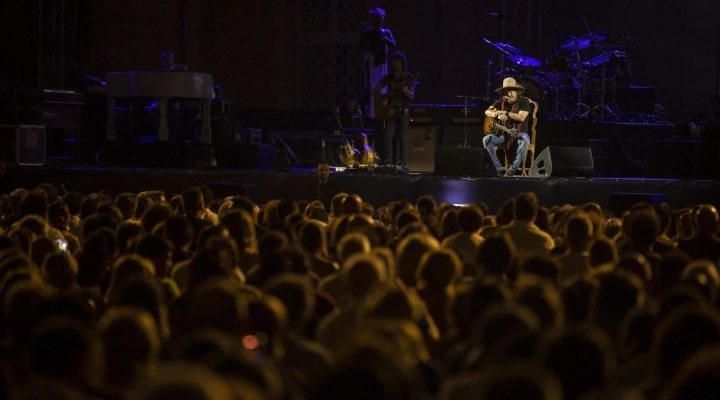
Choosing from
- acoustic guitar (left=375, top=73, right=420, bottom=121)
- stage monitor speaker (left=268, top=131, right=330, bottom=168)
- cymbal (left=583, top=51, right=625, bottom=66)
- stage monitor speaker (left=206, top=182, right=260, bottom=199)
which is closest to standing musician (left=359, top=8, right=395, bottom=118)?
acoustic guitar (left=375, top=73, right=420, bottom=121)

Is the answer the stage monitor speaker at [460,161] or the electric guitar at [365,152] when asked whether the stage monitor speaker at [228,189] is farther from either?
the electric guitar at [365,152]

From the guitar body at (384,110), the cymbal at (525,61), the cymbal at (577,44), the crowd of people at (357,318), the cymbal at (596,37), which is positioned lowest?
the crowd of people at (357,318)

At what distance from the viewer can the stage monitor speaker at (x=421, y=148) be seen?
58.8ft

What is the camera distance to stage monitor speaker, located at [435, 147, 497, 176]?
1523cm

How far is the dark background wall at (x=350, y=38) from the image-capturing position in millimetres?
20484

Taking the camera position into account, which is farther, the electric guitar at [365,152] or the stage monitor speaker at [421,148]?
the stage monitor speaker at [421,148]

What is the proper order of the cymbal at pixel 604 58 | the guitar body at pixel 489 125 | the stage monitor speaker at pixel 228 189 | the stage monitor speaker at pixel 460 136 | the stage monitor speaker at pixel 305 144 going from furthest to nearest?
the cymbal at pixel 604 58
the stage monitor speaker at pixel 305 144
the stage monitor speaker at pixel 460 136
the guitar body at pixel 489 125
the stage monitor speaker at pixel 228 189

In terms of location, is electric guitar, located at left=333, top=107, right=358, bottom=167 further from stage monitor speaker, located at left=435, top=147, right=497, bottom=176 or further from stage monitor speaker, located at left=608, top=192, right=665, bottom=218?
stage monitor speaker, located at left=608, top=192, right=665, bottom=218

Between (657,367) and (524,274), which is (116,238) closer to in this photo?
(524,274)

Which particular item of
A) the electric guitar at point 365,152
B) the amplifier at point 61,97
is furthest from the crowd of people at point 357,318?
the electric guitar at point 365,152

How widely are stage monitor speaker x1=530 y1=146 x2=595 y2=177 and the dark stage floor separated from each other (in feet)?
2.02

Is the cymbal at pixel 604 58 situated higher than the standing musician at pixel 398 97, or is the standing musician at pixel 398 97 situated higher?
the cymbal at pixel 604 58

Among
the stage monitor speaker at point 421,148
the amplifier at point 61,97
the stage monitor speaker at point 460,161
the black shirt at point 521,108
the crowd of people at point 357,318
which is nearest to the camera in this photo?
the crowd of people at point 357,318

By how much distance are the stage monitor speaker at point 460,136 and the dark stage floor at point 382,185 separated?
9.81ft
